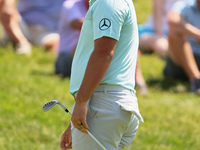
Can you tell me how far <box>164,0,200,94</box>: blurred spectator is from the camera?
5.54 metres

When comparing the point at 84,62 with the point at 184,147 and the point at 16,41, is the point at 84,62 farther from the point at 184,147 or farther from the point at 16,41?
the point at 16,41

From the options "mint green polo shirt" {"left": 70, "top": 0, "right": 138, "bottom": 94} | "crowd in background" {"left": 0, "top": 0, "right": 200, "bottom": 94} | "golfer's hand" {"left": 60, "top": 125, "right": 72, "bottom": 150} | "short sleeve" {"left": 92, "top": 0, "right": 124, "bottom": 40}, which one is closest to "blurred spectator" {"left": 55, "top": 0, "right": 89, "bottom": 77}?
"crowd in background" {"left": 0, "top": 0, "right": 200, "bottom": 94}

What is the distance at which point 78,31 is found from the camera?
5738 millimetres

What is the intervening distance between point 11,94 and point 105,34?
2.85 meters

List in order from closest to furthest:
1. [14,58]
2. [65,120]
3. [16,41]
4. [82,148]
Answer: [82,148], [65,120], [14,58], [16,41]

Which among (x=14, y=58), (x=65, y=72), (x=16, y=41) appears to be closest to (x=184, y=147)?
(x=65, y=72)

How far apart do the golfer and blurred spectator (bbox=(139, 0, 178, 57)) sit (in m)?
5.32

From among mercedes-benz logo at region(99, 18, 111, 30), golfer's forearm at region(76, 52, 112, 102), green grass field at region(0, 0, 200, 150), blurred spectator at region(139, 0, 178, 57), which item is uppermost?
mercedes-benz logo at region(99, 18, 111, 30)

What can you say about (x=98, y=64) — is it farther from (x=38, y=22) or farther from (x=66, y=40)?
(x=38, y=22)

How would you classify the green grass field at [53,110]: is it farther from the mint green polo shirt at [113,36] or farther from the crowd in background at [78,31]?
the mint green polo shirt at [113,36]

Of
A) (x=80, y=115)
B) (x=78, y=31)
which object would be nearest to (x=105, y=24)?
(x=80, y=115)

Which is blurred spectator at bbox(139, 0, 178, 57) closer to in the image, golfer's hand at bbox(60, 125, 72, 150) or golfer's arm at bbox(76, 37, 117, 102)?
golfer's hand at bbox(60, 125, 72, 150)

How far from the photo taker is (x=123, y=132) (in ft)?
7.36

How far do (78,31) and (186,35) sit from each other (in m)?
1.46
